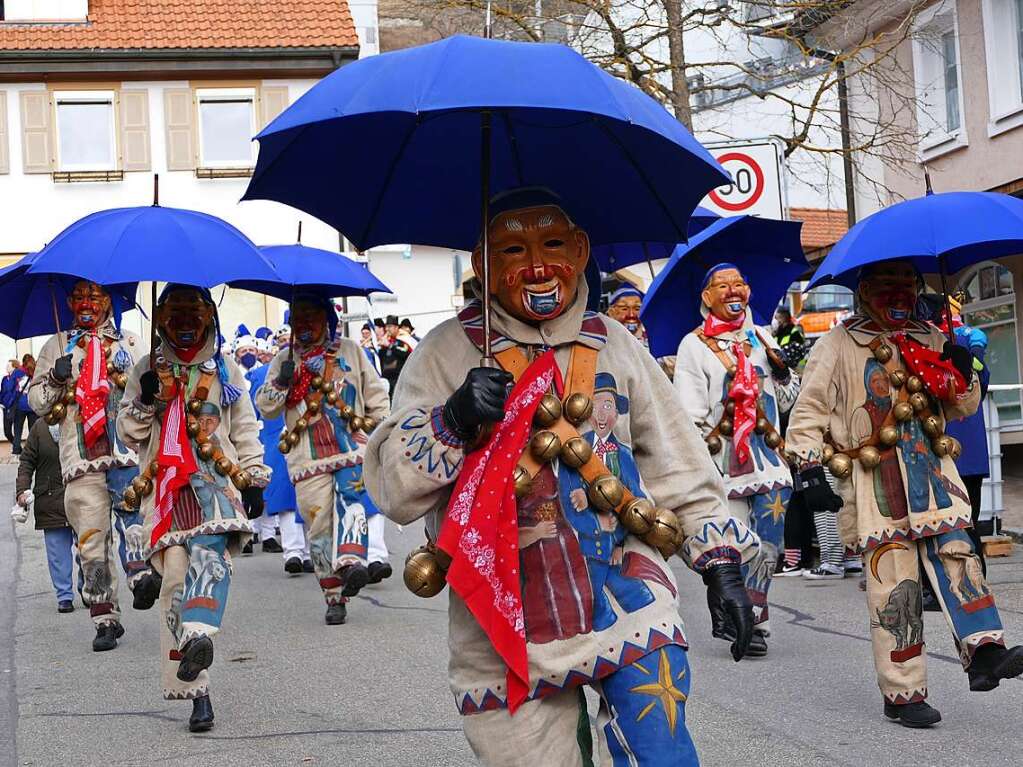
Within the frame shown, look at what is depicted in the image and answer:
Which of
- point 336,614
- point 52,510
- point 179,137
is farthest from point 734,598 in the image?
point 179,137

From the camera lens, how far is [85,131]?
3288cm

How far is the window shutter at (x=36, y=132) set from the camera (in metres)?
32.4

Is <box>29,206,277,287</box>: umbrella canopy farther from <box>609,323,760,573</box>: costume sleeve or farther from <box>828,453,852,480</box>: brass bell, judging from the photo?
<box>609,323,760,573</box>: costume sleeve

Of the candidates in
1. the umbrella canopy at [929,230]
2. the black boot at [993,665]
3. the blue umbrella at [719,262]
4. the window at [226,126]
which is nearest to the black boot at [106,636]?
the blue umbrella at [719,262]

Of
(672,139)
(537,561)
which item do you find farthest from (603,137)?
(537,561)

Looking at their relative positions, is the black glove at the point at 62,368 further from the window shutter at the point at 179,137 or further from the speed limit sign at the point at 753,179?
the window shutter at the point at 179,137

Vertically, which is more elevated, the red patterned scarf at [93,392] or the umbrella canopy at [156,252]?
the umbrella canopy at [156,252]

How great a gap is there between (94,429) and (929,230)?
16.5 feet

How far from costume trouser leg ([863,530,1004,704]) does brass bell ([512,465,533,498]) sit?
3.14 meters

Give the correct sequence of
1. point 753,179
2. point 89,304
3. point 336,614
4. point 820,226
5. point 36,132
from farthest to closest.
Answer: point 820,226
point 36,132
point 753,179
point 336,614
point 89,304

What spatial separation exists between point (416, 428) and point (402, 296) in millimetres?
32252

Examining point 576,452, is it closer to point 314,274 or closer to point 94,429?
point 94,429

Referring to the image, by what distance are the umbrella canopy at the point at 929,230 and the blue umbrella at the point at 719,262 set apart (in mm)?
1996

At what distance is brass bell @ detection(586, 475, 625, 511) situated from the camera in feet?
13.3
